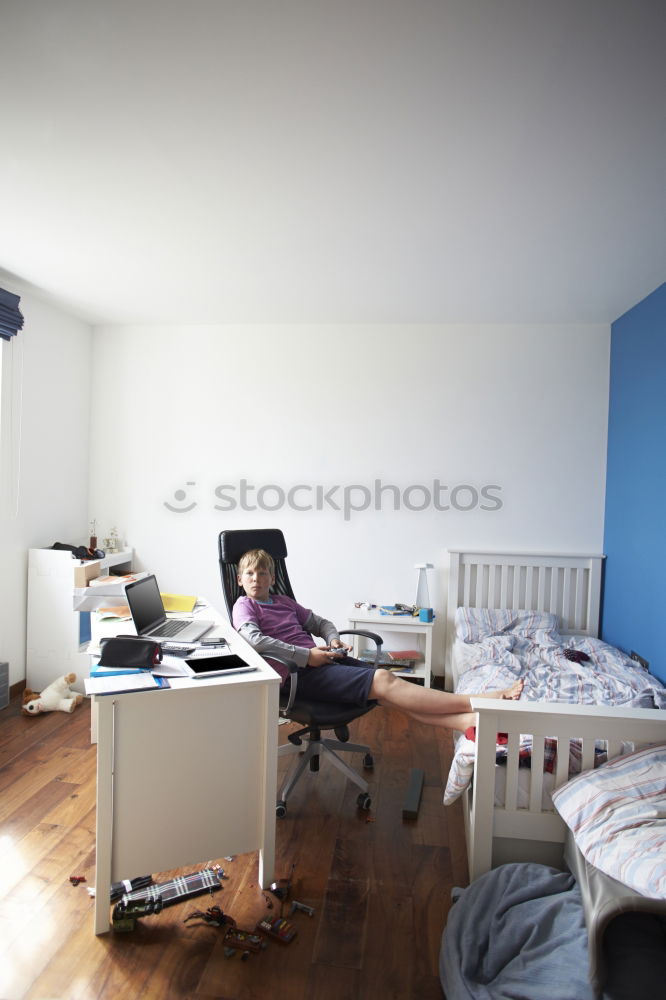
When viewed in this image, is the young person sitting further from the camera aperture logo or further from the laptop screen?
the camera aperture logo

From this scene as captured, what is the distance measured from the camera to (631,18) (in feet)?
4.78

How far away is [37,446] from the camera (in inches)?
153

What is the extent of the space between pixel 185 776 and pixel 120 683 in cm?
37

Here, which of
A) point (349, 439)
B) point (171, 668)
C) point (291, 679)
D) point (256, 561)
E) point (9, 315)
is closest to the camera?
point (171, 668)

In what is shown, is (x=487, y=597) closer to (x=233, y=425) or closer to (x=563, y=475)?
(x=563, y=475)

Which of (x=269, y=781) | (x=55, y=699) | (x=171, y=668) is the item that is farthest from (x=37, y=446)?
(x=269, y=781)

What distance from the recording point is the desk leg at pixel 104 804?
1.82 meters

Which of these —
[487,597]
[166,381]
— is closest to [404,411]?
[487,597]

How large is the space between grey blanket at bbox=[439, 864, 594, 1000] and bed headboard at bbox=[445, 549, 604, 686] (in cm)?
226

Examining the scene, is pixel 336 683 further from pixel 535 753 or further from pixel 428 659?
pixel 428 659

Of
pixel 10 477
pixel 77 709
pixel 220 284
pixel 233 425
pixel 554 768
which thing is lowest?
pixel 77 709

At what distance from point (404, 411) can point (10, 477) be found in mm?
2549

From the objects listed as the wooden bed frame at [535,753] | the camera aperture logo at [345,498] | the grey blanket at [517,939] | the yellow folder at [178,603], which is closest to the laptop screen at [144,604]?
the yellow folder at [178,603]

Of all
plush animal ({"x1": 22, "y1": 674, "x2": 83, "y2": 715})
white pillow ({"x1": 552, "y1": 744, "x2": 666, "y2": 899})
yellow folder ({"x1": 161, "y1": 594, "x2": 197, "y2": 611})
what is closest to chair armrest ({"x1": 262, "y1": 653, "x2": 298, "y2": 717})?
yellow folder ({"x1": 161, "y1": 594, "x2": 197, "y2": 611})
